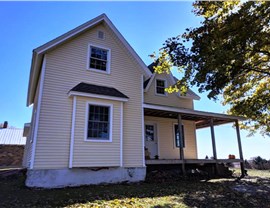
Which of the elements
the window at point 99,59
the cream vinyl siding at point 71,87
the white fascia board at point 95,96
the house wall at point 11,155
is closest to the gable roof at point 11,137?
the house wall at point 11,155

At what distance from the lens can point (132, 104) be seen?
10.3m

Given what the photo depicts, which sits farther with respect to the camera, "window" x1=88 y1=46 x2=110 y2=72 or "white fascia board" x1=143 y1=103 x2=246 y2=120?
"white fascia board" x1=143 y1=103 x2=246 y2=120

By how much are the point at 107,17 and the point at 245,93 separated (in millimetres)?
11865

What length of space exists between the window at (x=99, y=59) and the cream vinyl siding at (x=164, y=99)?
12.2 ft

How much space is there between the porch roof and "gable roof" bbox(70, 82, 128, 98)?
1706mm

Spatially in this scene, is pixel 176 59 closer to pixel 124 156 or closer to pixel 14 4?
pixel 124 156

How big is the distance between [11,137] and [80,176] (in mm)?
19689

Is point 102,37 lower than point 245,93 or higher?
higher

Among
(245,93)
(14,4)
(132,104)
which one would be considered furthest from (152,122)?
(14,4)

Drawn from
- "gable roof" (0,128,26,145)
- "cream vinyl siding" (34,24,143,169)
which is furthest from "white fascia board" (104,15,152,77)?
"gable roof" (0,128,26,145)

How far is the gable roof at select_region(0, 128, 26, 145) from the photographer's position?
22.9 m

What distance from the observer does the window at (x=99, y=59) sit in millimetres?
9953

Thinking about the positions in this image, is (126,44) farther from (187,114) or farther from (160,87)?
(187,114)

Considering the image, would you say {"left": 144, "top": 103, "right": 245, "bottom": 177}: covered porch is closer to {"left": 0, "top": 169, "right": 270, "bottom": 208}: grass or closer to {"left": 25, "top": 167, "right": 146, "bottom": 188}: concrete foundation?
{"left": 25, "top": 167, "right": 146, "bottom": 188}: concrete foundation
